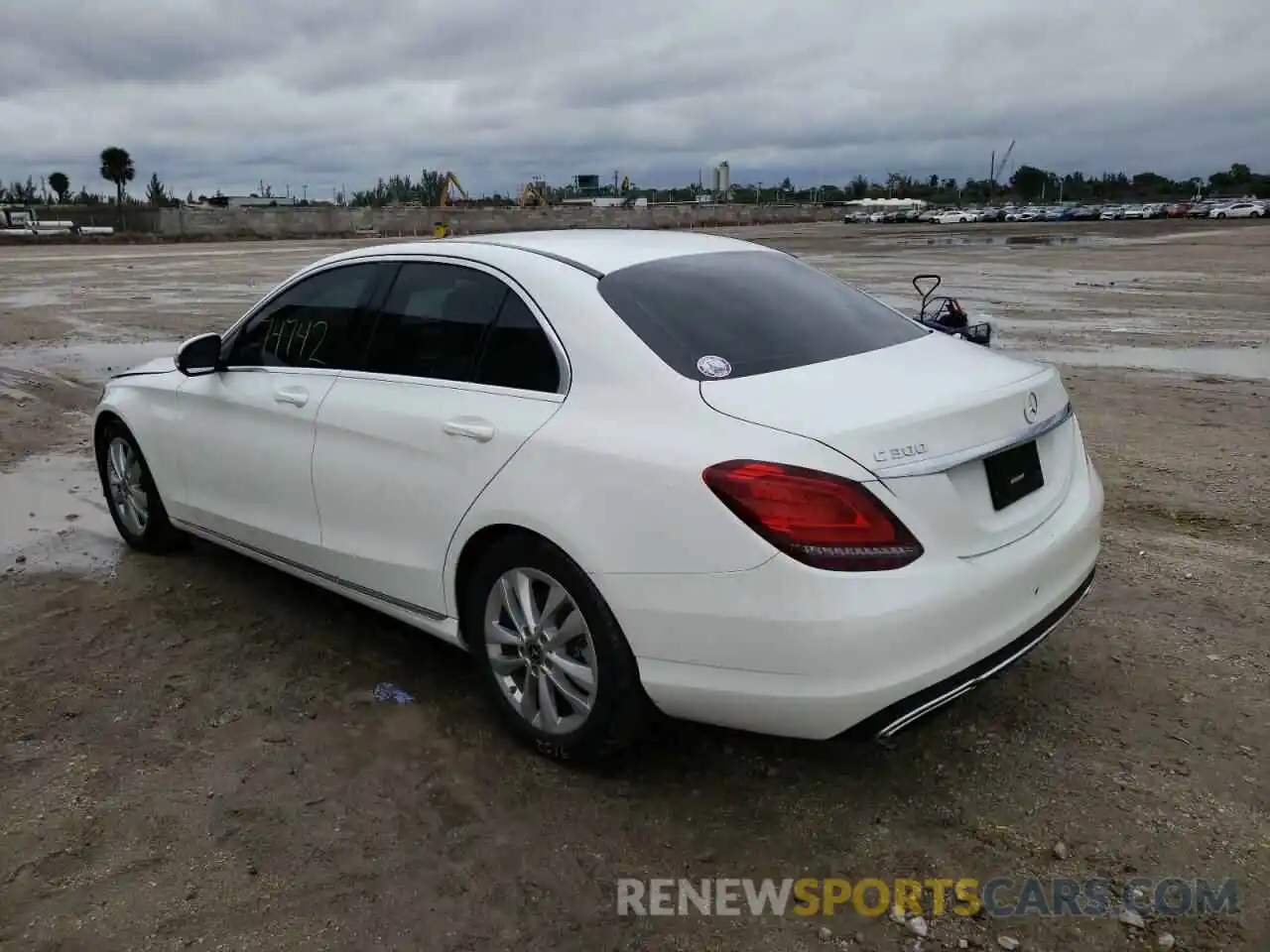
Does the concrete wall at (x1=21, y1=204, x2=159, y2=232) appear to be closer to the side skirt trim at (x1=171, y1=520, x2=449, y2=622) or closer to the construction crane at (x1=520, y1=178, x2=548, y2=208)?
the construction crane at (x1=520, y1=178, x2=548, y2=208)

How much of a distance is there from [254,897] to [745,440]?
72.5 inches

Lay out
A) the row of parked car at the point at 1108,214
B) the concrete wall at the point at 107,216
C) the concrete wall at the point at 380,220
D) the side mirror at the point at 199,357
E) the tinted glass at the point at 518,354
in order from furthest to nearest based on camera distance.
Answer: the row of parked car at the point at 1108,214
the concrete wall at the point at 107,216
the concrete wall at the point at 380,220
the side mirror at the point at 199,357
the tinted glass at the point at 518,354

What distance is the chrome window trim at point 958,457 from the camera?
113 inches

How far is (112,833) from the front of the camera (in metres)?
3.22

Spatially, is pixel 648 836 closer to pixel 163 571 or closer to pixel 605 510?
pixel 605 510

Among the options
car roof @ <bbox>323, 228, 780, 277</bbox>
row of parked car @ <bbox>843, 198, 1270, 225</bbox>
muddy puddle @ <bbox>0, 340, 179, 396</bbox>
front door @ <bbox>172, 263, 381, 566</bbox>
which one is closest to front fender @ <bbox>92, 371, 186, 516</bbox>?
front door @ <bbox>172, 263, 381, 566</bbox>

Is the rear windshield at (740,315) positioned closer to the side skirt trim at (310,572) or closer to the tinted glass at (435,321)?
the tinted glass at (435,321)

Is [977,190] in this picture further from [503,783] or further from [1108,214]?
[503,783]

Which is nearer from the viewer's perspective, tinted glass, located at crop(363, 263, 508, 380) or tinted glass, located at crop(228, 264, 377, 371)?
tinted glass, located at crop(363, 263, 508, 380)

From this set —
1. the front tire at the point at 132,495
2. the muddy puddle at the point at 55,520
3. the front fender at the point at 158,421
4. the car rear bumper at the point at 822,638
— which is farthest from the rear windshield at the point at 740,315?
the muddy puddle at the point at 55,520

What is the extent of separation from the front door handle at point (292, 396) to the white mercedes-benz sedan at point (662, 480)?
0.5 inches

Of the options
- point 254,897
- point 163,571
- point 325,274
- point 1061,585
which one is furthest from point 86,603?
point 1061,585

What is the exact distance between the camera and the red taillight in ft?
9.14

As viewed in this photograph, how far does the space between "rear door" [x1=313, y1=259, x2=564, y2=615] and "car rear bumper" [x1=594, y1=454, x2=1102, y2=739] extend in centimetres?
61
